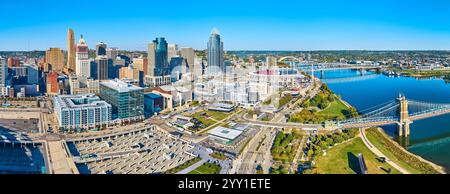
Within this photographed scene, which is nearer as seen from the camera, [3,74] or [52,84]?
[3,74]

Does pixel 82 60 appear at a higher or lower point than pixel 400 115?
higher

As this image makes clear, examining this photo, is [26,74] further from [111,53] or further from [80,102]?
[80,102]

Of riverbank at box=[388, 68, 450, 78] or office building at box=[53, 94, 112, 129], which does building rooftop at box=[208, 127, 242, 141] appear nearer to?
office building at box=[53, 94, 112, 129]

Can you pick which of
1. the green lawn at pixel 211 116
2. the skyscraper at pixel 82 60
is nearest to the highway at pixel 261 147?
the green lawn at pixel 211 116

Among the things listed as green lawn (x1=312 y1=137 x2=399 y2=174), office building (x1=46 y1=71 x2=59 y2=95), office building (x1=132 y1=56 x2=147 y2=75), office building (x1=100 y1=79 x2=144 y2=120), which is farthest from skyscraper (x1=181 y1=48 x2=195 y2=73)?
green lawn (x1=312 y1=137 x2=399 y2=174)

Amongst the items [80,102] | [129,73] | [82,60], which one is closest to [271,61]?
[129,73]

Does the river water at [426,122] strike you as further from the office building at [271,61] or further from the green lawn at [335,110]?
the office building at [271,61]
